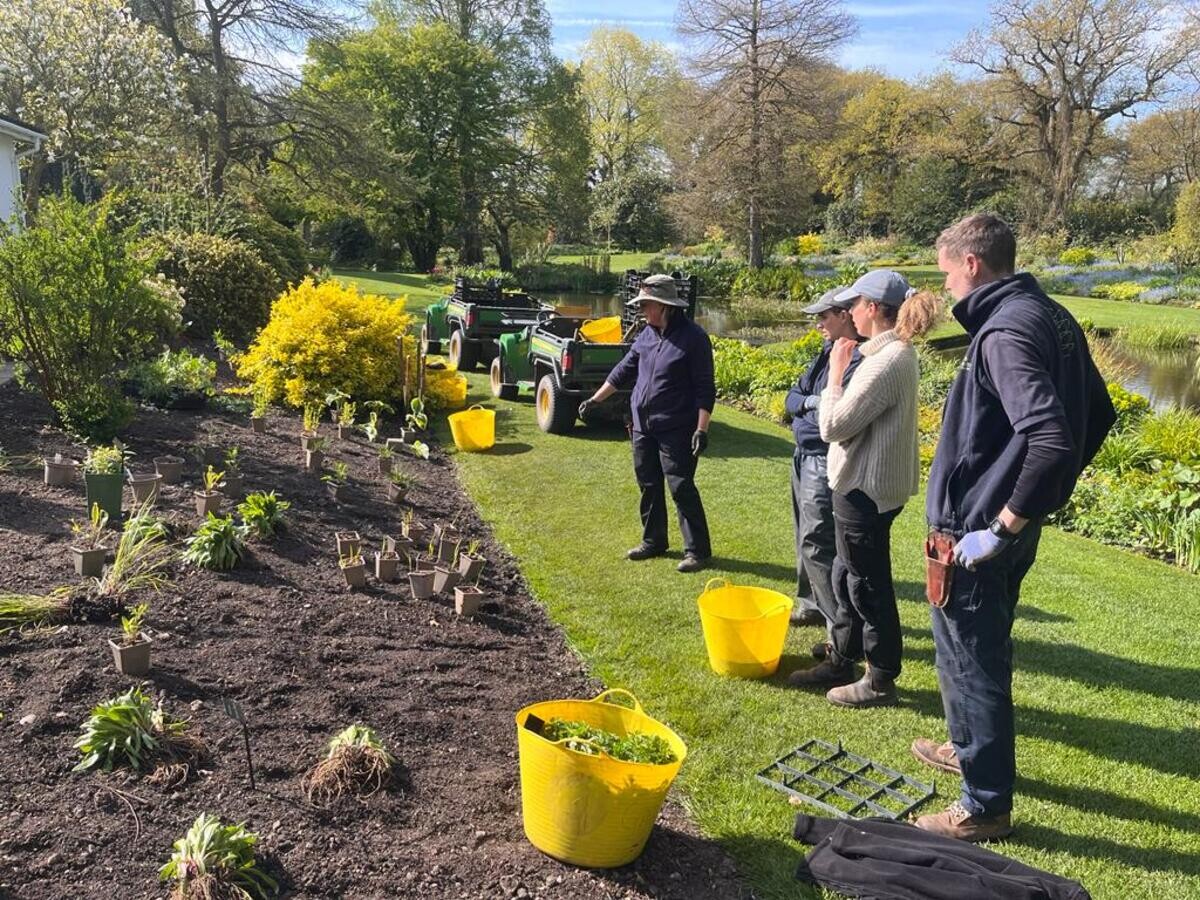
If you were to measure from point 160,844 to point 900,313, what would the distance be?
328 centimetres

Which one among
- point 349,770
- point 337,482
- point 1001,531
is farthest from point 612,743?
point 337,482

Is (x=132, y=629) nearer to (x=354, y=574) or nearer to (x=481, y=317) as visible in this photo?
(x=354, y=574)

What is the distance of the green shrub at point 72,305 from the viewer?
610 centimetres

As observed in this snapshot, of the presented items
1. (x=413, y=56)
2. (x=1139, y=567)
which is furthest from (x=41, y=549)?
(x=413, y=56)

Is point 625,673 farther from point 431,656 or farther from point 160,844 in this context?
point 160,844

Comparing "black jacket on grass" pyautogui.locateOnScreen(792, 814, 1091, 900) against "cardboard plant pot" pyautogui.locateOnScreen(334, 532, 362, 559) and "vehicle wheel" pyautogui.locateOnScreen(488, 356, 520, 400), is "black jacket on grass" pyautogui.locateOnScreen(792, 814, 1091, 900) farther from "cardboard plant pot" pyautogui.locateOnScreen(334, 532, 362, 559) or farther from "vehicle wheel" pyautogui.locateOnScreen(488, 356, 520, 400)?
"vehicle wheel" pyautogui.locateOnScreen(488, 356, 520, 400)

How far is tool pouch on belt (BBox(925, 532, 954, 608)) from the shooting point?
2775 millimetres

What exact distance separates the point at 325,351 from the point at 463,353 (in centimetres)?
400

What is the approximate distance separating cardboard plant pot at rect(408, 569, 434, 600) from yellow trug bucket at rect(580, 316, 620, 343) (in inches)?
218

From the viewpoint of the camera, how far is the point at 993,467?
8.77 ft

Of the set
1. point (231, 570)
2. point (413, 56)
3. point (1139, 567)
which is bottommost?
point (1139, 567)

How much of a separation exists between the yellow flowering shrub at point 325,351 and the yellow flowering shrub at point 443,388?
0.41 m

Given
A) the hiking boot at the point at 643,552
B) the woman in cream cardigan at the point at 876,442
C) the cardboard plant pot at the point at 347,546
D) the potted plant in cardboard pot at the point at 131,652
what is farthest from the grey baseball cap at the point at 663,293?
the potted plant in cardboard pot at the point at 131,652

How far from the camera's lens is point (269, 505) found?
4977 millimetres
